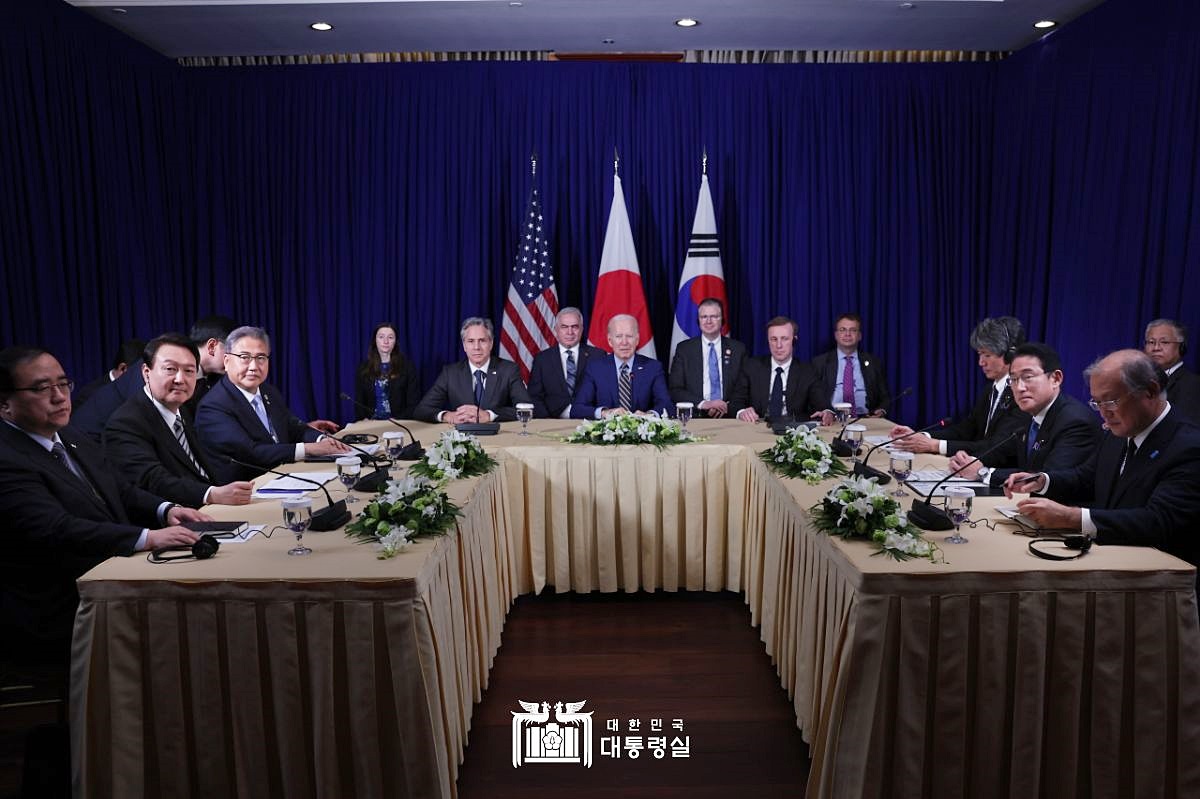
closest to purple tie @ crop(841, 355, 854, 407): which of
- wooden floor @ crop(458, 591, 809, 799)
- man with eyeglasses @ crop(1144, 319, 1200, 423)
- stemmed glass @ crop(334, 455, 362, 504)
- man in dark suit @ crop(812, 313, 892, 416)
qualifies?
man in dark suit @ crop(812, 313, 892, 416)

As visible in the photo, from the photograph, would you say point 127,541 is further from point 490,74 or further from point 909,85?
point 909,85

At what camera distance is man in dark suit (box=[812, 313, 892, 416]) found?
611cm

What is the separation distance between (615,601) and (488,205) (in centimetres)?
357

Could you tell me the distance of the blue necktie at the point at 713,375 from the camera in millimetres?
5859

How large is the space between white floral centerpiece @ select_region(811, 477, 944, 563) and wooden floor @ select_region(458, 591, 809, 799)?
32.9 inches

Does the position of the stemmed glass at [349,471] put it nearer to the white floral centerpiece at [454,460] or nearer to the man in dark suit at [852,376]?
the white floral centerpiece at [454,460]

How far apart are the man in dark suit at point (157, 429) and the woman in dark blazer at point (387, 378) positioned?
2.81 meters

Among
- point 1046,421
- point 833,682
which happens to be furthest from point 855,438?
point 833,682

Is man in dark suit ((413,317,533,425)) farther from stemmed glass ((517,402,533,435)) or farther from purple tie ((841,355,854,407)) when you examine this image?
purple tie ((841,355,854,407))

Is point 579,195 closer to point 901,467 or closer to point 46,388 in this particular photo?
point 901,467

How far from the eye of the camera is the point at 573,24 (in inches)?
233

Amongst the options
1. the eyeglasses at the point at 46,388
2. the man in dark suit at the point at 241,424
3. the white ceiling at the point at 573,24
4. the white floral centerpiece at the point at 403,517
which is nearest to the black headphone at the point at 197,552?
the white floral centerpiece at the point at 403,517

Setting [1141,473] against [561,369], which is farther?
[561,369]

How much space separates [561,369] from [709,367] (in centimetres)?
96
